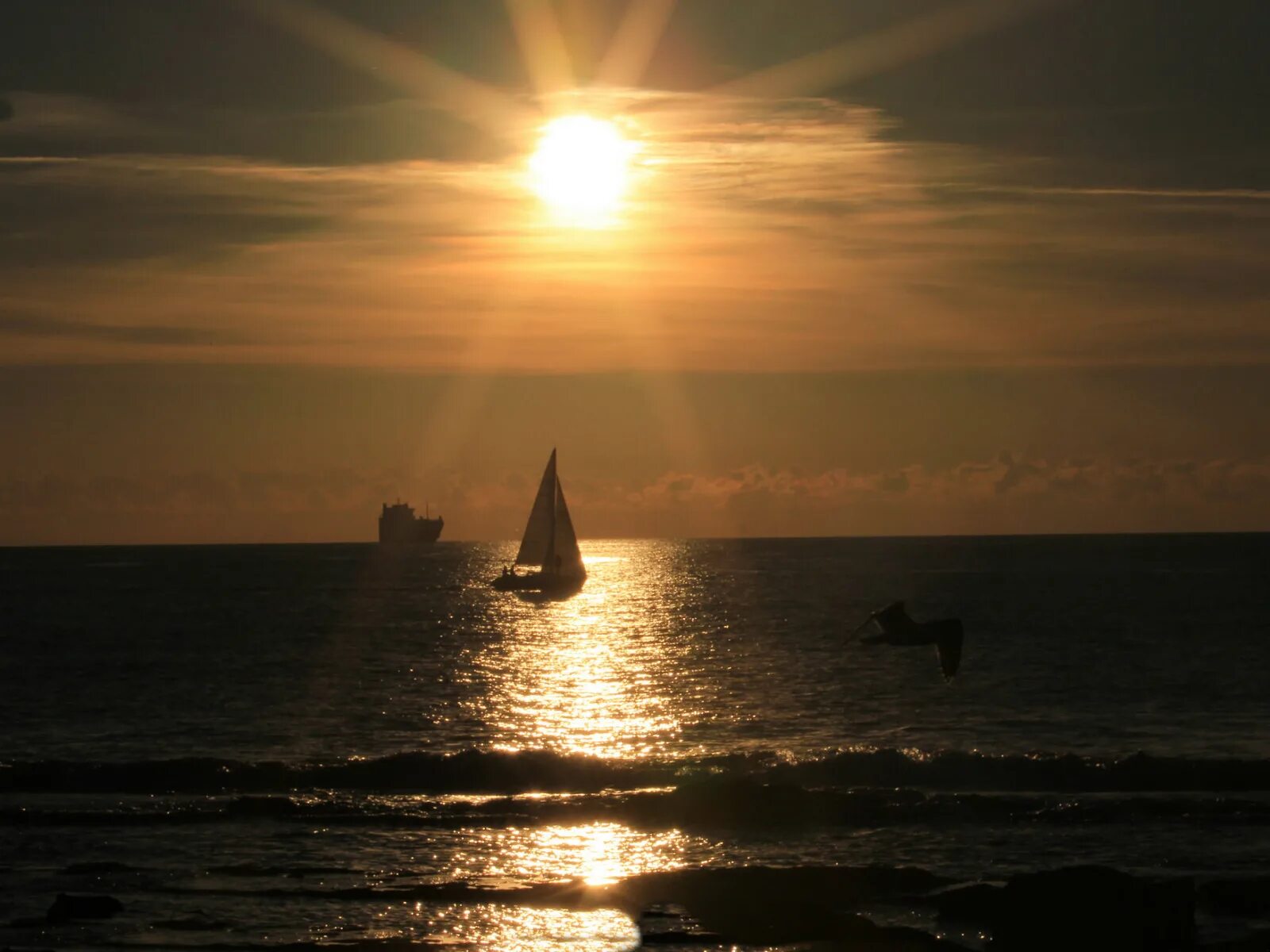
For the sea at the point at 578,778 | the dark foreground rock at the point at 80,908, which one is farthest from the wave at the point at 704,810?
the dark foreground rock at the point at 80,908

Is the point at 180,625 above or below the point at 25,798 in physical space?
above

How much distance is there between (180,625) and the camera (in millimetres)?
A: 110250

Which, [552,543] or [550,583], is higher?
[552,543]

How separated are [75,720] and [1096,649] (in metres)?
52.4

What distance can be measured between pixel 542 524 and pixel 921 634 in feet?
366

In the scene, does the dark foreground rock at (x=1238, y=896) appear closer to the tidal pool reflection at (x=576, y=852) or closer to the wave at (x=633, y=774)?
the tidal pool reflection at (x=576, y=852)

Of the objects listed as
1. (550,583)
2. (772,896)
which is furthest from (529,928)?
(550,583)

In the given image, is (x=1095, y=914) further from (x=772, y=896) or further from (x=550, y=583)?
(x=550, y=583)

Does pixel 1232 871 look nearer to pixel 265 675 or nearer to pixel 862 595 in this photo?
pixel 265 675

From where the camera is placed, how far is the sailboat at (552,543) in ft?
435

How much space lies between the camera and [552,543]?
135000 mm

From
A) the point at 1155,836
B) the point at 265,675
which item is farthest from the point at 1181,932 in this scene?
the point at 265,675

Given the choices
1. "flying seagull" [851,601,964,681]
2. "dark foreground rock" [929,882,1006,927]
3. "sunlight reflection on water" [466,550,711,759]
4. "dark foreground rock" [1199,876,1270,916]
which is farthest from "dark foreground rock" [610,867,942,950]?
"sunlight reflection on water" [466,550,711,759]

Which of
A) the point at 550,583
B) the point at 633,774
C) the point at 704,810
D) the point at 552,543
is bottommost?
the point at 704,810
